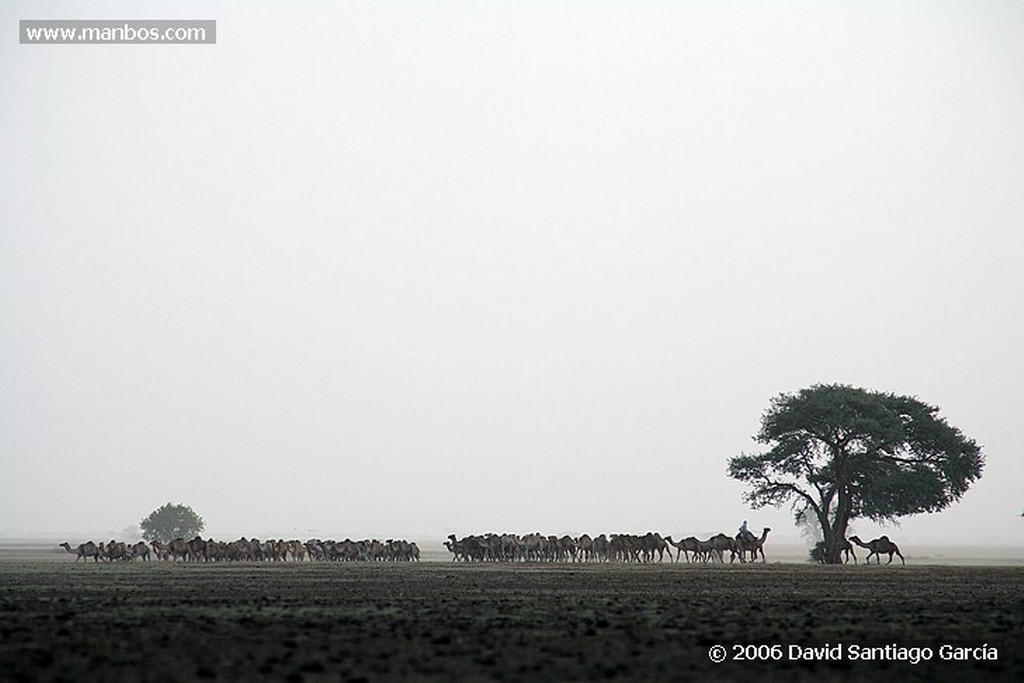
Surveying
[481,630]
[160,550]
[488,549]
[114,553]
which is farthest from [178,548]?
[481,630]

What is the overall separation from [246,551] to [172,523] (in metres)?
63.4

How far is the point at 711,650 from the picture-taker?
62.7ft

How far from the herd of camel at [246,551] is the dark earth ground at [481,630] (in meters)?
37.2

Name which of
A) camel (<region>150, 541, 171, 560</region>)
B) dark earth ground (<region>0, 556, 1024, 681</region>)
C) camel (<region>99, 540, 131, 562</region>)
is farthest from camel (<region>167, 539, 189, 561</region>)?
dark earth ground (<region>0, 556, 1024, 681</region>)

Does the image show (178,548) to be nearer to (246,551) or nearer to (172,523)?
(246,551)

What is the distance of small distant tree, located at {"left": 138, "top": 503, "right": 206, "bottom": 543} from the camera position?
13712 centimetres

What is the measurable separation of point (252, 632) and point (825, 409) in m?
59.0

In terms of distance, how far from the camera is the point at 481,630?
22.0 meters

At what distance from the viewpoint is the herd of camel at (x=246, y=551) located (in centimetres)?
7425

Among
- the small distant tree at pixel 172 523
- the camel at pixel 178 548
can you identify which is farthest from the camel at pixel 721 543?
the small distant tree at pixel 172 523

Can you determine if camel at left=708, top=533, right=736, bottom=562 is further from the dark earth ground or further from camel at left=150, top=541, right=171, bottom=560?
the dark earth ground

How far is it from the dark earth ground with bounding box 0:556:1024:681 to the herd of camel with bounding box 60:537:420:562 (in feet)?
122

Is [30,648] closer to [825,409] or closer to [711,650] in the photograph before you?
[711,650]

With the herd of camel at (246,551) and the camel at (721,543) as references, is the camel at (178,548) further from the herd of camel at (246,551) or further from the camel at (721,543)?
the camel at (721,543)
